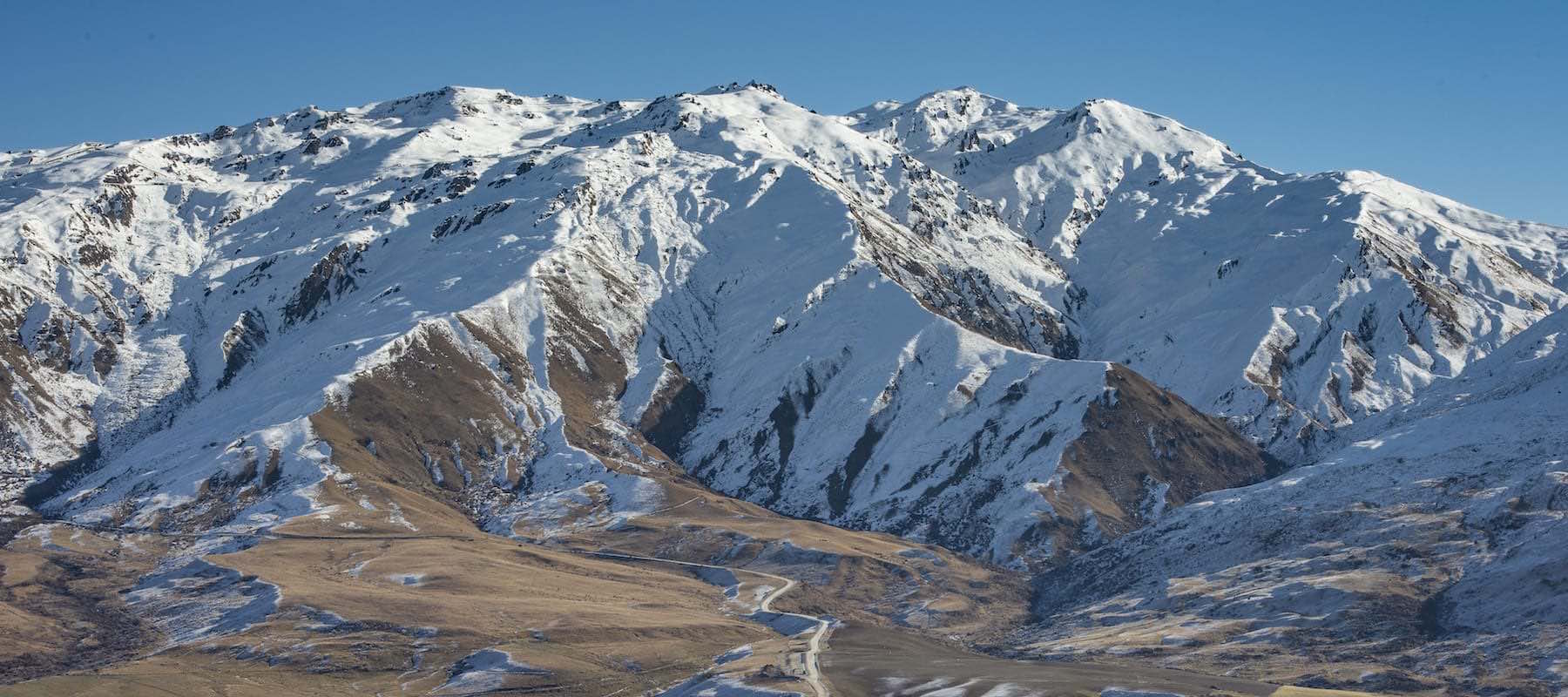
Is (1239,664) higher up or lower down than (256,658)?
higher up

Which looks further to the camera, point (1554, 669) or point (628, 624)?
point (628, 624)

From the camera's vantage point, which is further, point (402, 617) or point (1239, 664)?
point (402, 617)

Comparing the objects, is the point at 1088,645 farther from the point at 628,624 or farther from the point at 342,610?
the point at 342,610

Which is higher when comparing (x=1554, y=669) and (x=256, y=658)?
(x=1554, y=669)

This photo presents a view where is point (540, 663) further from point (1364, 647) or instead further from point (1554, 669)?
point (1554, 669)

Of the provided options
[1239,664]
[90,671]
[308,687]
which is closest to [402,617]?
[308,687]

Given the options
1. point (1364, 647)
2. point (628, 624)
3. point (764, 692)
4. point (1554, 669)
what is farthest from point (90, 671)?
point (1554, 669)

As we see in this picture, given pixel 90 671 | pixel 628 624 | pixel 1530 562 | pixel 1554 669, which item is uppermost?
pixel 1530 562

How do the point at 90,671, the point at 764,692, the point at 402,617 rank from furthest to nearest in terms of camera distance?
the point at 402,617
the point at 90,671
the point at 764,692

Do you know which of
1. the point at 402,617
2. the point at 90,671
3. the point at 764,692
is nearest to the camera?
the point at 764,692
